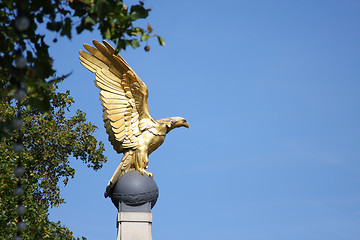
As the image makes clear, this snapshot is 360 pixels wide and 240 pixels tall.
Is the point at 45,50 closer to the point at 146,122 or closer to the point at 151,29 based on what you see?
the point at 151,29

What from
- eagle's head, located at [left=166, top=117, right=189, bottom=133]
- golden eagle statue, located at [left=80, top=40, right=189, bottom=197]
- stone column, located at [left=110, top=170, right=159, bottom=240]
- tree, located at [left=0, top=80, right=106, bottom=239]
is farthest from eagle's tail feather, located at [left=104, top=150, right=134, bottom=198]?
tree, located at [left=0, top=80, right=106, bottom=239]

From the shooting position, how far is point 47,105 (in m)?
6.38

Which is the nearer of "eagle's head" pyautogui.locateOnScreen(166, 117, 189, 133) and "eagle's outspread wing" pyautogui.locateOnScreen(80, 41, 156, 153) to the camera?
"eagle's outspread wing" pyautogui.locateOnScreen(80, 41, 156, 153)

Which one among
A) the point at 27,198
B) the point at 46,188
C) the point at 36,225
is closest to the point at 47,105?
the point at 36,225

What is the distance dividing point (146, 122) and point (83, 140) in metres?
6.43

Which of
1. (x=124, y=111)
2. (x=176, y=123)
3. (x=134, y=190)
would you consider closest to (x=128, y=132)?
(x=124, y=111)

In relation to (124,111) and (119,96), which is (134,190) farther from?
(119,96)

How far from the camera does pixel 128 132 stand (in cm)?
1309

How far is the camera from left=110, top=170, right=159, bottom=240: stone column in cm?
1250

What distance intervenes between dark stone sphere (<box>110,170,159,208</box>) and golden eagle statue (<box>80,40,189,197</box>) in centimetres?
13

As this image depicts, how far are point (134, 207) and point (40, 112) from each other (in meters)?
4.09

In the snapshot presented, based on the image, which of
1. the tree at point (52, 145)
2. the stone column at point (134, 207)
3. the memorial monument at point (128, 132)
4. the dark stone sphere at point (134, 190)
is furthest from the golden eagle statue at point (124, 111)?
the tree at point (52, 145)

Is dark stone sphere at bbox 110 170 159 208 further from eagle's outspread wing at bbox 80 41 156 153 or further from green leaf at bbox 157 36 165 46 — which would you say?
green leaf at bbox 157 36 165 46

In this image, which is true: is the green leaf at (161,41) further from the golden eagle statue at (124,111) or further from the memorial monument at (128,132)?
A: the golden eagle statue at (124,111)
